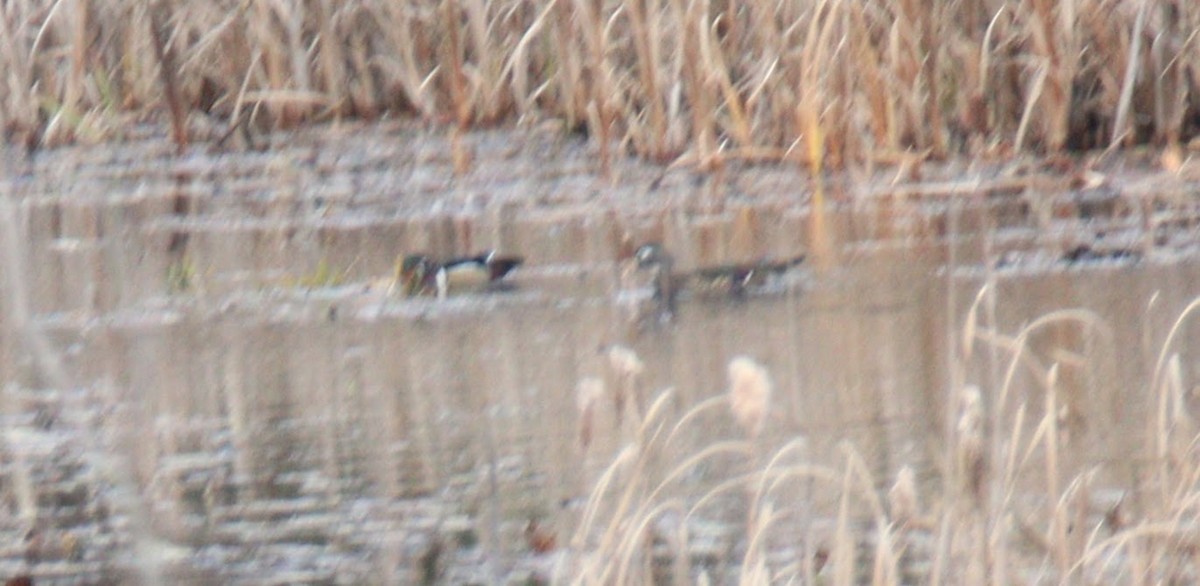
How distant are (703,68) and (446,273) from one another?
1.75 m

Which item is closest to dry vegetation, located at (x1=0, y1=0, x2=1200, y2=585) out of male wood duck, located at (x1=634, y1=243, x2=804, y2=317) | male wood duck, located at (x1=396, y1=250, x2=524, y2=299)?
male wood duck, located at (x1=396, y1=250, x2=524, y2=299)

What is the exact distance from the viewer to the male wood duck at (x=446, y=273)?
523 centimetres

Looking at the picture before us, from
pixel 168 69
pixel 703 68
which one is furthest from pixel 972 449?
pixel 168 69

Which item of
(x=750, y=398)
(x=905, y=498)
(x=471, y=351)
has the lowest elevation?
(x=471, y=351)

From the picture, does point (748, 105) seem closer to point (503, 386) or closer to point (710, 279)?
point (710, 279)

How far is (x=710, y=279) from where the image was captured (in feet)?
16.6

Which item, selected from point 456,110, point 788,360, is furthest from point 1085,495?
point 456,110

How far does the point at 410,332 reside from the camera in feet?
16.2

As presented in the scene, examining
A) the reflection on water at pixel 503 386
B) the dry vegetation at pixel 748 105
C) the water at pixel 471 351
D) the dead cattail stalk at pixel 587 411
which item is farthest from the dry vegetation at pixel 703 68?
the dead cattail stalk at pixel 587 411

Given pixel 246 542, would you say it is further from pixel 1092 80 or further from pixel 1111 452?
pixel 1092 80

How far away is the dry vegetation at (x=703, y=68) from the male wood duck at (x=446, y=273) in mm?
1391

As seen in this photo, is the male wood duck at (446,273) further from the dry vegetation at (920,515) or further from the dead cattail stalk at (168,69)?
the dead cattail stalk at (168,69)

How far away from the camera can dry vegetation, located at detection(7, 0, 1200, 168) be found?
6730 mm

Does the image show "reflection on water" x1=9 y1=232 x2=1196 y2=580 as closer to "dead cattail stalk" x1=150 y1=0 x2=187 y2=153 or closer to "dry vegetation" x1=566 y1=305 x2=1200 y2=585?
"dry vegetation" x1=566 y1=305 x2=1200 y2=585
